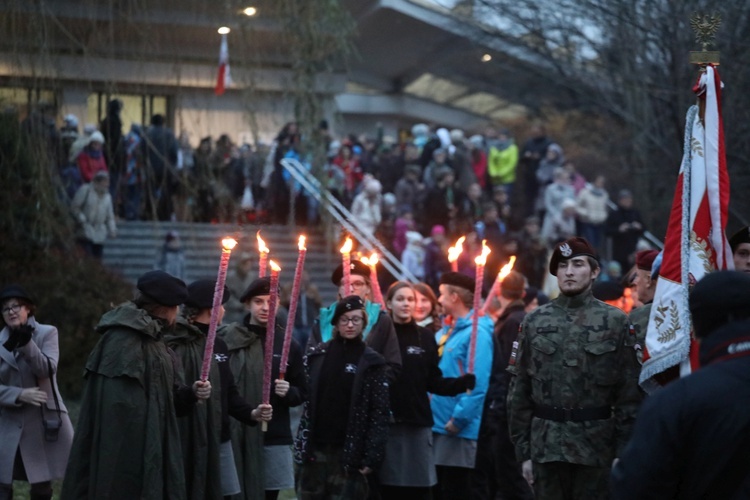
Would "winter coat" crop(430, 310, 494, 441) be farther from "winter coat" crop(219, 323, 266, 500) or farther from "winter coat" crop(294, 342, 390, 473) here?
"winter coat" crop(219, 323, 266, 500)

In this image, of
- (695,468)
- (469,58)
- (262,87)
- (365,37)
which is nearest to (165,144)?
(262,87)

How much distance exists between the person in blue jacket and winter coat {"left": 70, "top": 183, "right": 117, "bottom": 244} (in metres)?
7.45

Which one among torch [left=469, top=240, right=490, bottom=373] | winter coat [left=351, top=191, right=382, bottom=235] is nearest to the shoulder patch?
torch [left=469, top=240, right=490, bottom=373]

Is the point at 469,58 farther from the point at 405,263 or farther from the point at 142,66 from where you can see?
the point at 142,66

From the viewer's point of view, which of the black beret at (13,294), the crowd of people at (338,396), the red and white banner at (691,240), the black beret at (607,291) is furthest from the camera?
the black beret at (607,291)

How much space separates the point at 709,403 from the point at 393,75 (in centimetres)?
3114

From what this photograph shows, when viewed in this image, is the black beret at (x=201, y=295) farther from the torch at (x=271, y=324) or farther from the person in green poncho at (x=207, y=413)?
the torch at (x=271, y=324)

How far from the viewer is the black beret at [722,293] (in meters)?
4.54

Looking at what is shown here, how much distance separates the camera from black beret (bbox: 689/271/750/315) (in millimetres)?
4543

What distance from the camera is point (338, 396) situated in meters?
9.15

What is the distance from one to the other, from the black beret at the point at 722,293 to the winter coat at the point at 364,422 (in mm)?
4507

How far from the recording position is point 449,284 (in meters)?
10.7

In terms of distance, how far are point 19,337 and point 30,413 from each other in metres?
0.60

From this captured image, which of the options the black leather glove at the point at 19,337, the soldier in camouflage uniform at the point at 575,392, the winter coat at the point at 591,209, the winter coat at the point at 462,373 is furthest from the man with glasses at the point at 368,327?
the winter coat at the point at 591,209
